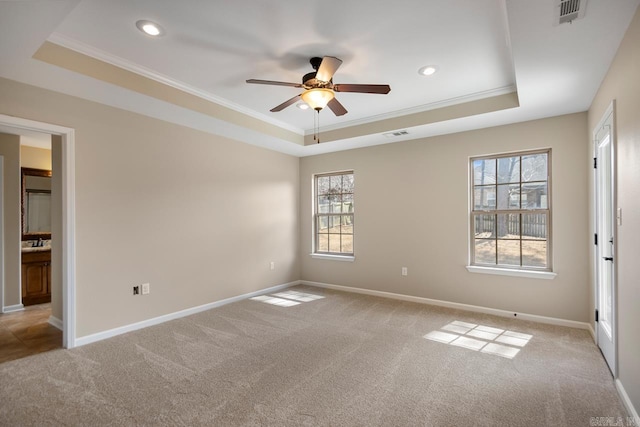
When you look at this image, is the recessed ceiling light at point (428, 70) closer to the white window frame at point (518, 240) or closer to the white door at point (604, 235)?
the white door at point (604, 235)

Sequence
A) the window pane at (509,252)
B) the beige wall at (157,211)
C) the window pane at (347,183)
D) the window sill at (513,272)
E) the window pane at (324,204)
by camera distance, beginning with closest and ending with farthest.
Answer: the beige wall at (157,211) < the window sill at (513,272) < the window pane at (509,252) < the window pane at (347,183) < the window pane at (324,204)

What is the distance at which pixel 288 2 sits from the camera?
87.6 inches

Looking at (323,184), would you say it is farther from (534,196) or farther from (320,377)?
(320,377)

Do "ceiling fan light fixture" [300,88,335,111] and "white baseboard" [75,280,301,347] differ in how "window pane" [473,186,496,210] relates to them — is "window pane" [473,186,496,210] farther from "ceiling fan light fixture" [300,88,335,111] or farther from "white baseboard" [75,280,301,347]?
"white baseboard" [75,280,301,347]

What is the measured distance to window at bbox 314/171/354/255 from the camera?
577 centimetres

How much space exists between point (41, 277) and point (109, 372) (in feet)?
11.3

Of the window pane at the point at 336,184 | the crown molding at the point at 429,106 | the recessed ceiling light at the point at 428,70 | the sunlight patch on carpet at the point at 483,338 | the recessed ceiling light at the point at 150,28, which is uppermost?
the recessed ceiling light at the point at 150,28

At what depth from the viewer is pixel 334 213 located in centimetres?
593

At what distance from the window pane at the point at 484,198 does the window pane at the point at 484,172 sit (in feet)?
0.32

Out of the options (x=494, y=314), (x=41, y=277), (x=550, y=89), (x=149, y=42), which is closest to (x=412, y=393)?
(x=494, y=314)

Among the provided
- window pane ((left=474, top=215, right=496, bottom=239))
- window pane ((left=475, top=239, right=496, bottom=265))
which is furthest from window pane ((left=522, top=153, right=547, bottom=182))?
window pane ((left=475, top=239, right=496, bottom=265))

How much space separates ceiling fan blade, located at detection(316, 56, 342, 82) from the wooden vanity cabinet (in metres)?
5.20

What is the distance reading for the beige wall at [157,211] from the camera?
3.28m

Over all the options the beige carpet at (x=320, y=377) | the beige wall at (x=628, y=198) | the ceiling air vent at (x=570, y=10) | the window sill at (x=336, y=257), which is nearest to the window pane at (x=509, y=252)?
the beige carpet at (x=320, y=377)
